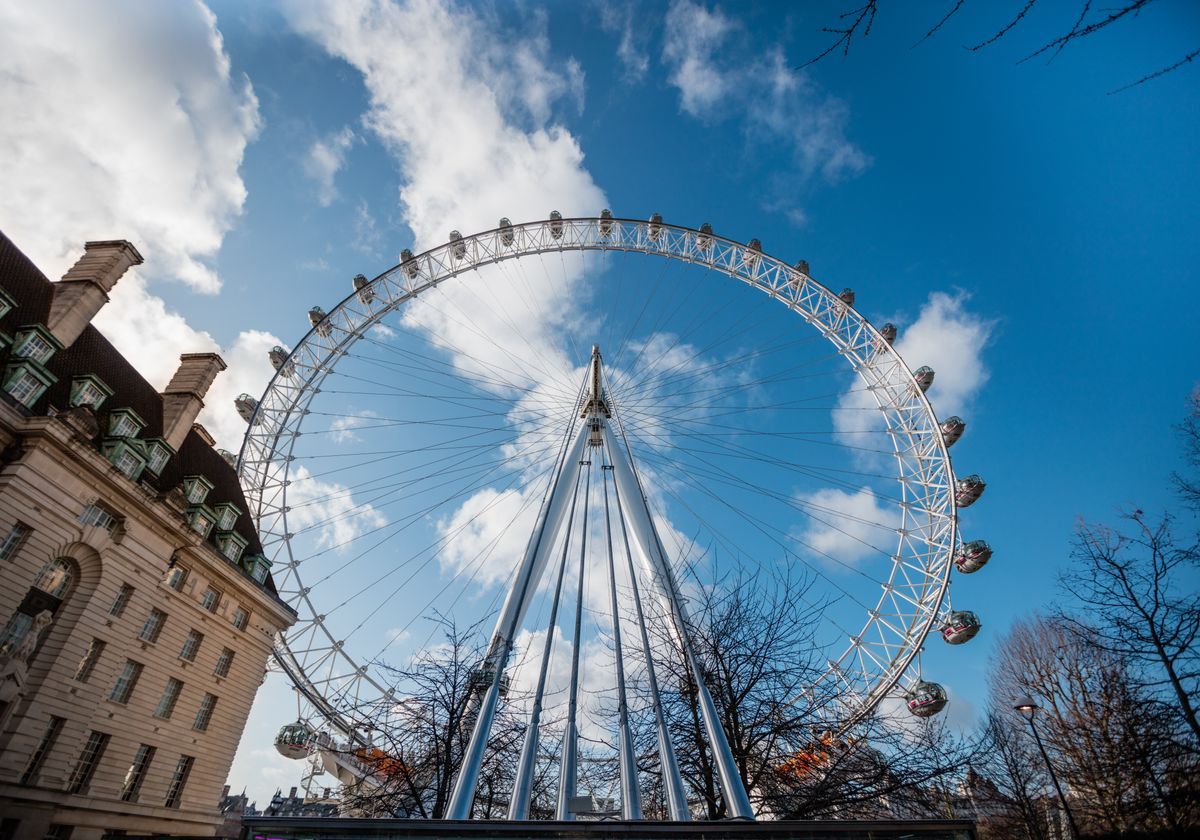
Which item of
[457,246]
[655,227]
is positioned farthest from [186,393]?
[655,227]

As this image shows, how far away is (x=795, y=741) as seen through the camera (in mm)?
18047

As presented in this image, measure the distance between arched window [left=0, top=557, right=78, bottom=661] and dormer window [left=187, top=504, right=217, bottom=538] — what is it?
5.86 meters

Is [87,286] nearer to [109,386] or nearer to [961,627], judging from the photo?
[109,386]

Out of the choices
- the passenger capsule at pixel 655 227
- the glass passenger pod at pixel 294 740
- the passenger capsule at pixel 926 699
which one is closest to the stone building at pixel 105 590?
the glass passenger pod at pixel 294 740

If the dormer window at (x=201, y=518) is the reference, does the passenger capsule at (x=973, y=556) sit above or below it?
below

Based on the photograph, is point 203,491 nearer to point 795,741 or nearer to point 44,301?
point 44,301

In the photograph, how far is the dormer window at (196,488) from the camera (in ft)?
103

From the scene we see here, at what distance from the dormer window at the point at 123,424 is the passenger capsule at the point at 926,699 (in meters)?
36.9

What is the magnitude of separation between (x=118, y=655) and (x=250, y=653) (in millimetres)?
9064

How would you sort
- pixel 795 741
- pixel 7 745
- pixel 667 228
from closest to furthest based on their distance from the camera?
1. pixel 795 741
2. pixel 7 745
3. pixel 667 228

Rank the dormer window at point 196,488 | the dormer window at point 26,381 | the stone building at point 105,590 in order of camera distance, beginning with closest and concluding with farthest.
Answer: the stone building at point 105,590, the dormer window at point 26,381, the dormer window at point 196,488

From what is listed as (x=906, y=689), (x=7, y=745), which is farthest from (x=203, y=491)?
(x=906, y=689)

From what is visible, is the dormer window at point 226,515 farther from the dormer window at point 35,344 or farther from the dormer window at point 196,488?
the dormer window at point 35,344

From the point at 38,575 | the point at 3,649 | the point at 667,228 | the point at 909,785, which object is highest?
the point at 667,228
